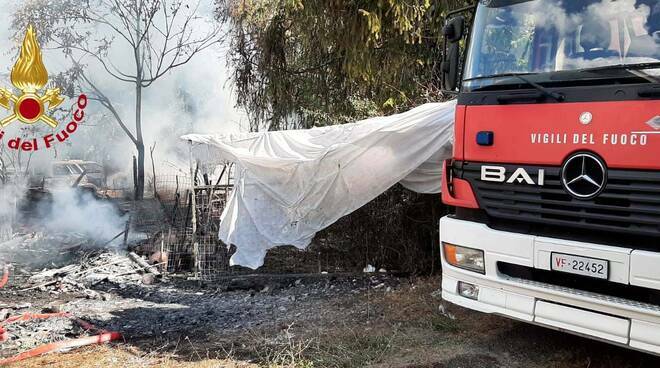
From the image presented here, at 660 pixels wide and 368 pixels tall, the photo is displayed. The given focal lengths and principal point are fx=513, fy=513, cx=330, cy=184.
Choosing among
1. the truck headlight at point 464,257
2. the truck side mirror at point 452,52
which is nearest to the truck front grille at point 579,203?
the truck headlight at point 464,257

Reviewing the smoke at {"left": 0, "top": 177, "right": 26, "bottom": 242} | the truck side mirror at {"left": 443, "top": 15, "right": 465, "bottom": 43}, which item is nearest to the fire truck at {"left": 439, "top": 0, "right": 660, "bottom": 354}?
the truck side mirror at {"left": 443, "top": 15, "right": 465, "bottom": 43}

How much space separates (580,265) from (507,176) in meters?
0.82

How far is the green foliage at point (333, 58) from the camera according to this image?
817 centimetres

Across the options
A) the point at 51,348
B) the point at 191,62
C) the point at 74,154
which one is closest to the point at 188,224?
the point at 51,348

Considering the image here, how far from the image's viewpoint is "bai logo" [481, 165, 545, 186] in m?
3.67

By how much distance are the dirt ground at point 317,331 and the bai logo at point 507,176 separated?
1.56 metres

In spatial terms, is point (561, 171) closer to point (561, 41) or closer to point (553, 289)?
point (553, 289)

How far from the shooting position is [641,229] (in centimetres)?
321

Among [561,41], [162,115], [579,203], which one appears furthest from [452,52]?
[162,115]

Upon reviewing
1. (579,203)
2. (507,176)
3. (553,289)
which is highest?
(507,176)

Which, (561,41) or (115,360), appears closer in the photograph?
(561,41)

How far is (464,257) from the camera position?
4.06 meters

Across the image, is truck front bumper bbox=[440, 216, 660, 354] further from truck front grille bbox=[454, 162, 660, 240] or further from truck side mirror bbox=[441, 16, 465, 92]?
truck side mirror bbox=[441, 16, 465, 92]

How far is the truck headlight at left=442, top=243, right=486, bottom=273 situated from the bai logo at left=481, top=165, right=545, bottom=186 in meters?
0.57
